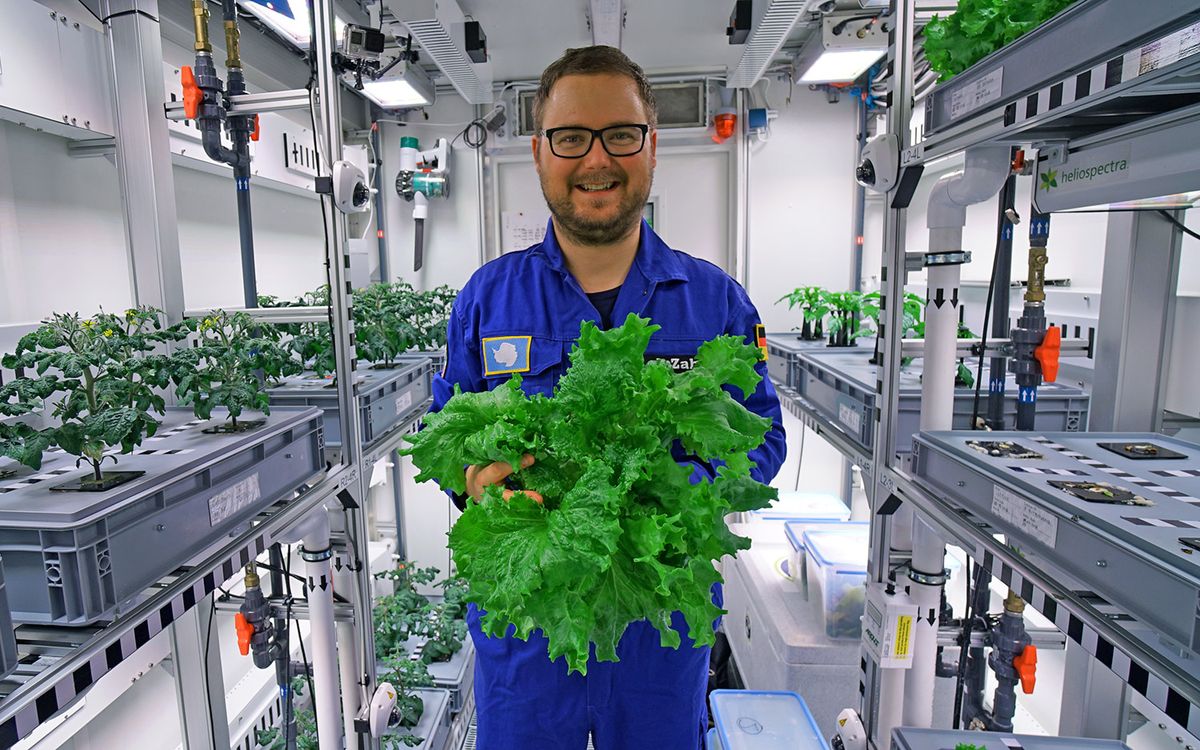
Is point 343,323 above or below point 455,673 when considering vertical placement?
above

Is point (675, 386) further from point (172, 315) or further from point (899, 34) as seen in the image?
point (172, 315)

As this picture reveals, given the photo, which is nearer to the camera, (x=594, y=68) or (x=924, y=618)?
(x=594, y=68)

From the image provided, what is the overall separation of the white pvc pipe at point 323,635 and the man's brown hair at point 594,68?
4.56 ft

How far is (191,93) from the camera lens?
5.77ft

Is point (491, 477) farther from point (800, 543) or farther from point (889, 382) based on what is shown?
point (800, 543)

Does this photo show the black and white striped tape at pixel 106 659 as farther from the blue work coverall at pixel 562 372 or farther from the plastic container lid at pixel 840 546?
the plastic container lid at pixel 840 546

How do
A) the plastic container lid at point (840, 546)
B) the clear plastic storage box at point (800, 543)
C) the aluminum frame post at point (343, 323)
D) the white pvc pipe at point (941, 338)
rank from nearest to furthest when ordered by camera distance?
1. the white pvc pipe at point (941, 338)
2. the aluminum frame post at point (343, 323)
3. the plastic container lid at point (840, 546)
4. the clear plastic storage box at point (800, 543)

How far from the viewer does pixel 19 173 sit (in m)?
2.07

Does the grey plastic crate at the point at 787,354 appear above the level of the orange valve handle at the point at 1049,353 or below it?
below

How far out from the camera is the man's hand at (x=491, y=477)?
88 centimetres

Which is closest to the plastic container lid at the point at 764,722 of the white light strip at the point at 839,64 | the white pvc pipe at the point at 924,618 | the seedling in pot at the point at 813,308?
the white pvc pipe at the point at 924,618

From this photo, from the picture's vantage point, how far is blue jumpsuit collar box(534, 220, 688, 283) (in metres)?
1.48

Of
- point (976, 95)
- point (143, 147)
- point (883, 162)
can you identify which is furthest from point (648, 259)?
point (143, 147)

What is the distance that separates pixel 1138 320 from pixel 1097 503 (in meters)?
1.05
